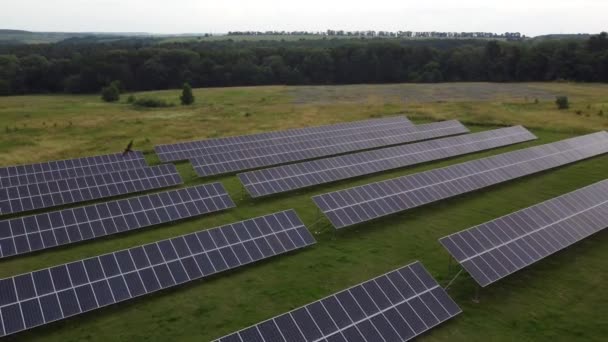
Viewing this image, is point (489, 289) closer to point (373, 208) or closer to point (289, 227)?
point (373, 208)

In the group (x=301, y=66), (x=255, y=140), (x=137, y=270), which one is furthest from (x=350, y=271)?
(x=301, y=66)

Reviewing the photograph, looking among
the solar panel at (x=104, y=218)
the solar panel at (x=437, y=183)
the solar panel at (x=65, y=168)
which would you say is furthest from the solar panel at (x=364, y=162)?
the solar panel at (x=65, y=168)

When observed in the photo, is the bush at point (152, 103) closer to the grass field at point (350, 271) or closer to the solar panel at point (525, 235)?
the grass field at point (350, 271)

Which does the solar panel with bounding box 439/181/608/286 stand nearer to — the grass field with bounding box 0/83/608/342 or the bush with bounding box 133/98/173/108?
the grass field with bounding box 0/83/608/342

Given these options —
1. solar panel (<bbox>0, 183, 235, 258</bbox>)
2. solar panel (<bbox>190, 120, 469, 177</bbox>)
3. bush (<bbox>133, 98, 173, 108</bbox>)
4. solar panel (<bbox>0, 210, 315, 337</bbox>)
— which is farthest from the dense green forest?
solar panel (<bbox>0, 210, 315, 337</bbox>)

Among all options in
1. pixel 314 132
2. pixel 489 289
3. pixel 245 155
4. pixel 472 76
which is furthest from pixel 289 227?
pixel 472 76

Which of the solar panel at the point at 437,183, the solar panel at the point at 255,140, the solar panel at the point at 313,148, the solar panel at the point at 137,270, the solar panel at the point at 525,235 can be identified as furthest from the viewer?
the solar panel at the point at 255,140

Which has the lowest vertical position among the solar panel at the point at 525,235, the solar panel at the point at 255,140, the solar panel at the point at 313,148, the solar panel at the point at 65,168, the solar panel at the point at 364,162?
the solar panel at the point at 65,168
